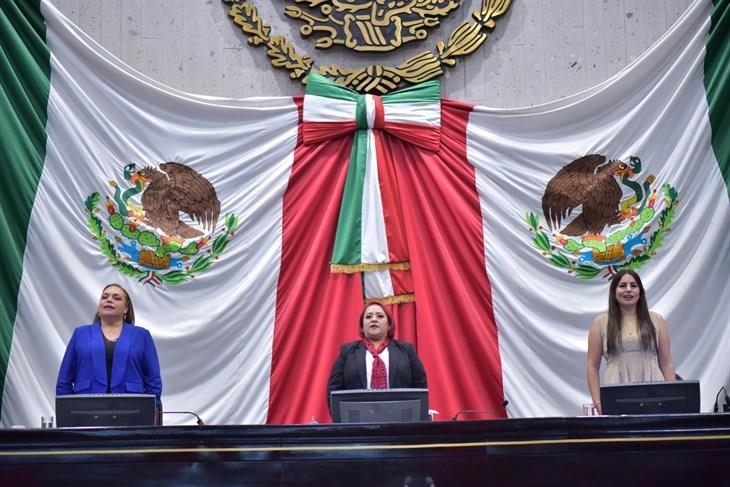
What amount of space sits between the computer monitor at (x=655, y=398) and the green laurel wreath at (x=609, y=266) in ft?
6.65

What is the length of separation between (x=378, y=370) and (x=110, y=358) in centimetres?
124

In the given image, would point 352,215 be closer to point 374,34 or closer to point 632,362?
point 374,34

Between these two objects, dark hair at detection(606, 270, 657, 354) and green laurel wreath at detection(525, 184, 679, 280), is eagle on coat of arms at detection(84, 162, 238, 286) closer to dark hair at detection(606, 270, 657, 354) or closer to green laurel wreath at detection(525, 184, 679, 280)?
green laurel wreath at detection(525, 184, 679, 280)

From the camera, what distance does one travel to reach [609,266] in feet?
18.2

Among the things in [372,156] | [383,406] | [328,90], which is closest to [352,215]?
[372,156]

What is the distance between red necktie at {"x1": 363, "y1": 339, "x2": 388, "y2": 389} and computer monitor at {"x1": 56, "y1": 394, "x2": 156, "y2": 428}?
1365mm

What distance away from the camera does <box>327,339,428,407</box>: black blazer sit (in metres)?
4.66

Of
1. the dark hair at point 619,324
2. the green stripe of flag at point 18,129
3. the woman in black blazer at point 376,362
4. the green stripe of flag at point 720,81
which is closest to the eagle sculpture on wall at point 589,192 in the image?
the green stripe of flag at point 720,81

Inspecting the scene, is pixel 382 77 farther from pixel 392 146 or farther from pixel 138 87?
pixel 138 87

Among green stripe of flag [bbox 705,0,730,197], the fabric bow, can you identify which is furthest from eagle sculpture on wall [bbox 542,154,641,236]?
the fabric bow

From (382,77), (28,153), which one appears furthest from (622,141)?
(28,153)

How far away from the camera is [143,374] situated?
4.71 metres

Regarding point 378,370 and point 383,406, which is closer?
point 383,406

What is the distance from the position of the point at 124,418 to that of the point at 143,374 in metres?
1.19
